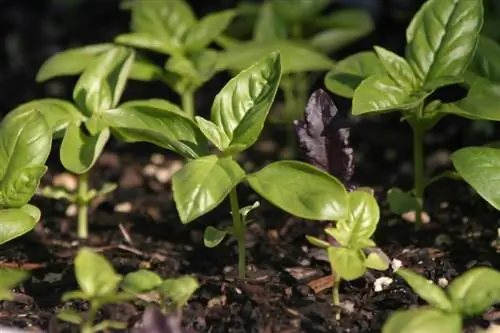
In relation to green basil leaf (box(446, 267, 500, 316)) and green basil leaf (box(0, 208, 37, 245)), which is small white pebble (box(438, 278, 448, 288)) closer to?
green basil leaf (box(446, 267, 500, 316))

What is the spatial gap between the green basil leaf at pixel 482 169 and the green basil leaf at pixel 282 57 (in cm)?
53

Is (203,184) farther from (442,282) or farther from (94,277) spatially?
(442,282)

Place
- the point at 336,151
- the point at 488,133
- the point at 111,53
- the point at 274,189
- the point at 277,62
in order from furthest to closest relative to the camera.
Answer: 1. the point at 488,133
2. the point at 111,53
3. the point at 336,151
4. the point at 277,62
5. the point at 274,189

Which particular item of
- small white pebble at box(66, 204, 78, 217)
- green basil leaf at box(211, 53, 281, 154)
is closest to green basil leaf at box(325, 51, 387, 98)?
green basil leaf at box(211, 53, 281, 154)

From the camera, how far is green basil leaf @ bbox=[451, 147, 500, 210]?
166 centimetres

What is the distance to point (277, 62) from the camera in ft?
5.69

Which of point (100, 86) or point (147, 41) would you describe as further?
point (147, 41)

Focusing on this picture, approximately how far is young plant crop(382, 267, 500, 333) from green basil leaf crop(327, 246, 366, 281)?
14 centimetres

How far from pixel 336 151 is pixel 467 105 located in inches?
9.6

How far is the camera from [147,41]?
2209 mm

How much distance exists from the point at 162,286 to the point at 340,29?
1.10m

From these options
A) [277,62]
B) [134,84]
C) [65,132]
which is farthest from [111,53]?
[134,84]

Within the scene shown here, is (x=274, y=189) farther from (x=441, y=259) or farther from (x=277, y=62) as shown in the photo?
(x=441, y=259)

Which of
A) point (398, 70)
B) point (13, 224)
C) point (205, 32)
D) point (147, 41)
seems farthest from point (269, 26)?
point (13, 224)
